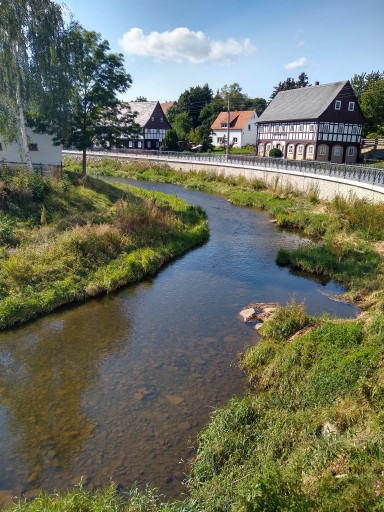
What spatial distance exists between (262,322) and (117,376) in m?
5.53

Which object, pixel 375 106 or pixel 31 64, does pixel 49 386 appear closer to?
pixel 31 64

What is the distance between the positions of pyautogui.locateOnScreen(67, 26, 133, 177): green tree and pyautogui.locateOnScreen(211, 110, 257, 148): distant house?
165 ft

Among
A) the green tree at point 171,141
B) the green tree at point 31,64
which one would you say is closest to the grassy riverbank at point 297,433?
the green tree at point 31,64

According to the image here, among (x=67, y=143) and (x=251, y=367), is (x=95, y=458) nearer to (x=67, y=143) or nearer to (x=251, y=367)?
(x=251, y=367)

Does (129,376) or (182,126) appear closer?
(129,376)

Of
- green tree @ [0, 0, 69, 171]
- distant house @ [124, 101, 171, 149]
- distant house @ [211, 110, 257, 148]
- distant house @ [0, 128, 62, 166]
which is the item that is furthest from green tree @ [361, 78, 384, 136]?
green tree @ [0, 0, 69, 171]

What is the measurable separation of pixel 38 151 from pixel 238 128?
5198 centimetres

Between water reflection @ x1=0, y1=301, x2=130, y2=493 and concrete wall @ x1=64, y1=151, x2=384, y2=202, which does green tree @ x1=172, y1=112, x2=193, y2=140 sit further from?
water reflection @ x1=0, y1=301, x2=130, y2=493

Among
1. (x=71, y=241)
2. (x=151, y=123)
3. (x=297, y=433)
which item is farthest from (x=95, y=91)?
(x=151, y=123)

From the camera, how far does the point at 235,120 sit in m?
76.6

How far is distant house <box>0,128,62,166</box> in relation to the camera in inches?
1104

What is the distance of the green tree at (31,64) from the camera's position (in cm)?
2134

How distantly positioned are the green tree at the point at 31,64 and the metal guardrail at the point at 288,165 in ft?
65.3

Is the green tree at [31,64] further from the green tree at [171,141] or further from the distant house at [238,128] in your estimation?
the distant house at [238,128]
